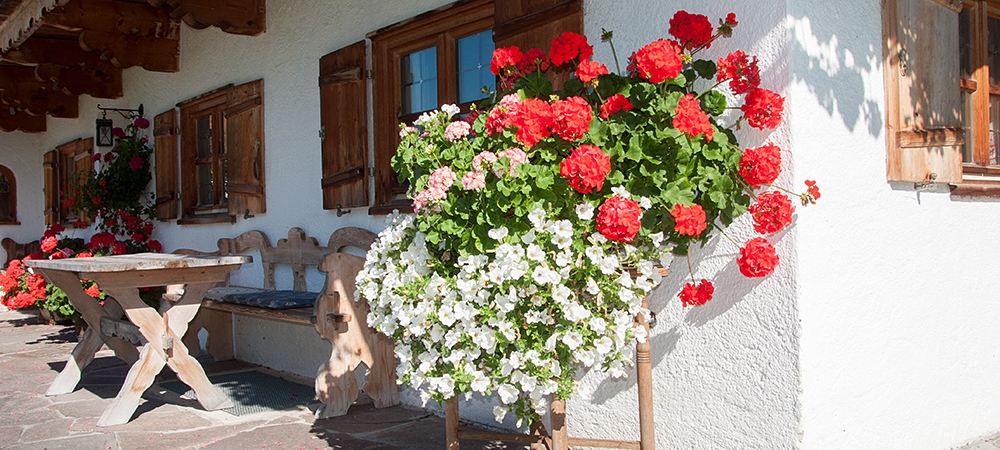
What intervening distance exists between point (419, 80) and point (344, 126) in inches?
25.6

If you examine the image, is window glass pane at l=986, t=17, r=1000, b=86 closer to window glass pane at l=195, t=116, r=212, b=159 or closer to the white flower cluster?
the white flower cluster

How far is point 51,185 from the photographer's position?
10898 millimetres

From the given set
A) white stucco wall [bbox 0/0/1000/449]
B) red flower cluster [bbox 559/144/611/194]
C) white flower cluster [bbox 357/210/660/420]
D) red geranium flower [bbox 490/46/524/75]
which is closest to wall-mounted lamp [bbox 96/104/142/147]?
white stucco wall [bbox 0/0/1000/449]

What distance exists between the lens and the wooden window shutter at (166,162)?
7422mm

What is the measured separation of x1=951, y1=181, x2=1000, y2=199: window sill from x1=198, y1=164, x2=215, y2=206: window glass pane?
230 inches

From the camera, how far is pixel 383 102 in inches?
193

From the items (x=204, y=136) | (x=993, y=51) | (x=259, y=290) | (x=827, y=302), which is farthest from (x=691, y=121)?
(x=204, y=136)

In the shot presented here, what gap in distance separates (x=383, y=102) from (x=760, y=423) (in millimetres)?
3003

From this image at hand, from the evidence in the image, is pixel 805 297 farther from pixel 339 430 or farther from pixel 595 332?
pixel 339 430

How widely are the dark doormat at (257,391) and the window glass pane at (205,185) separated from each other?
6.57 feet

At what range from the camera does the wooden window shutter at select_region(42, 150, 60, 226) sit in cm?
1077

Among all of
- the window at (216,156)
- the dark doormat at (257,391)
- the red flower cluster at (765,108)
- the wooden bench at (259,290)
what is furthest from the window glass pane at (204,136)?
the red flower cluster at (765,108)

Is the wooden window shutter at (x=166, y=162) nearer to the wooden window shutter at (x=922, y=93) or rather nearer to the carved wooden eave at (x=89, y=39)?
the carved wooden eave at (x=89, y=39)

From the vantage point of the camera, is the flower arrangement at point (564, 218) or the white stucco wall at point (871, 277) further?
the white stucco wall at point (871, 277)
